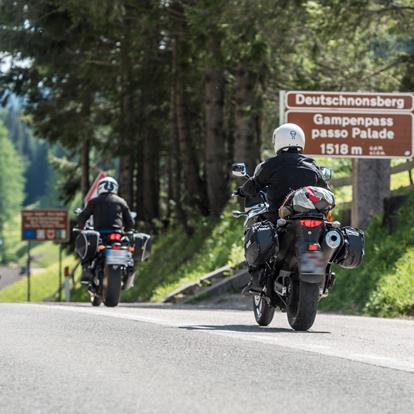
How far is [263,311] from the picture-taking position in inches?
486

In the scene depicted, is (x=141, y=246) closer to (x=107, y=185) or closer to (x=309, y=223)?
(x=107, y=185)

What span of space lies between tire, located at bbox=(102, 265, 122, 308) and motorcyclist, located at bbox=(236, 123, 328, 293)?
20.5 feet

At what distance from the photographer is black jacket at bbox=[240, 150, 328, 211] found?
38.7ft

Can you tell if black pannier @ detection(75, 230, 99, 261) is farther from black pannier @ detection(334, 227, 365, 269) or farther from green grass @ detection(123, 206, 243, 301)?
green grass @ detection(123, 206, 243, 301)

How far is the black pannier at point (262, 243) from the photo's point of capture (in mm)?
11289

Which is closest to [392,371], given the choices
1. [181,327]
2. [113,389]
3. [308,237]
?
[113,389]

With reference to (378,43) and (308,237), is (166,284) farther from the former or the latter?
(308,237)

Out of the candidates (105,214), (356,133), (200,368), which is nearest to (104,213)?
(105,214)

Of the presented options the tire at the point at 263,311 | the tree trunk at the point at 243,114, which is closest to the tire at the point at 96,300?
the tire at the point at 263,311

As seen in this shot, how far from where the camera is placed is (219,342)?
9984 mm

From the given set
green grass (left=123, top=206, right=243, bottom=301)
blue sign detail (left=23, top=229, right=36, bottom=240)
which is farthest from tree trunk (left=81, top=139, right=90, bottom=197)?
blue sign detail (left=23, top=229, right=36, bottom=240)

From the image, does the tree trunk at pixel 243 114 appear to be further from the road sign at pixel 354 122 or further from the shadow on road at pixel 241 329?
the shadow on road at pixel 241 329

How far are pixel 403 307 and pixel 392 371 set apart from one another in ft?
26.7

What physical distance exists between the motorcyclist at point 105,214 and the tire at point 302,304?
7.45 metres
